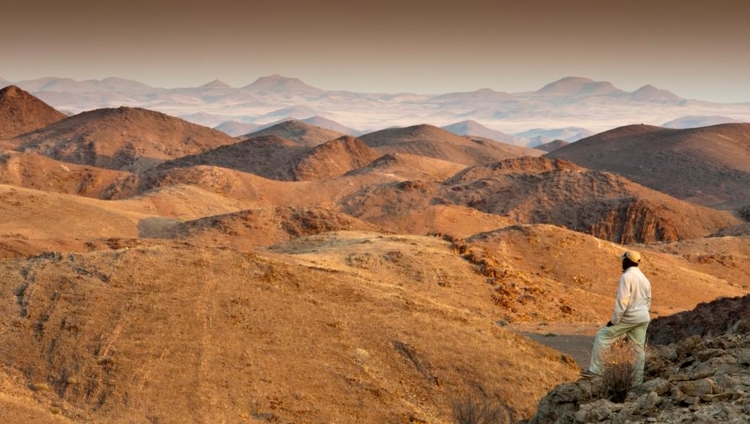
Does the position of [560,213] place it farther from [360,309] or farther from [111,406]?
[111,406]

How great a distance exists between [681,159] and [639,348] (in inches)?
4708

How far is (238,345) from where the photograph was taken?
60.4 feet

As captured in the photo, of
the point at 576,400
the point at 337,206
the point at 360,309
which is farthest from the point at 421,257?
the point at 337,206

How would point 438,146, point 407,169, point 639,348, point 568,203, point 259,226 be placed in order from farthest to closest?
point 438,146 < point 407,169 < point 568,203 < point 259,226 < point 639,348

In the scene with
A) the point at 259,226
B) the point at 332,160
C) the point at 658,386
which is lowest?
the point at 259,226

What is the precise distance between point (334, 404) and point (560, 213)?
62.0 meters

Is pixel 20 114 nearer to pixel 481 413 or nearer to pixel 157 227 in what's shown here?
pixel 157 227

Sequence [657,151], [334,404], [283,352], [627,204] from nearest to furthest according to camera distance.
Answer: [334,404]
[283,352]
[627,204]
[657,151]

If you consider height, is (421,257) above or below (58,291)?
below

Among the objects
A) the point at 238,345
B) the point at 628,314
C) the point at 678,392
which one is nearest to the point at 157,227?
the point at 238,345

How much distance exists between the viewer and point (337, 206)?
74.1 meters

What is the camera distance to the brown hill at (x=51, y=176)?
69.9 m

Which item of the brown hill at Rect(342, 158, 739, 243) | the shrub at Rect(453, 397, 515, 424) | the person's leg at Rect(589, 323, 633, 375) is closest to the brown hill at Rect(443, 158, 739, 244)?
the brown hill at Rect(342, 158, 739, 243)

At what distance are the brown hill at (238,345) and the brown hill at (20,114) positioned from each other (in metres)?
120
